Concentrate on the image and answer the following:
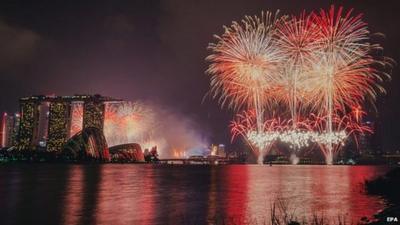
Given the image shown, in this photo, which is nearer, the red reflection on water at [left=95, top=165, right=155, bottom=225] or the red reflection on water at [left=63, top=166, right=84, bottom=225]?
the red reflection on water at [left=63, top=166, right=84, bottom=225]

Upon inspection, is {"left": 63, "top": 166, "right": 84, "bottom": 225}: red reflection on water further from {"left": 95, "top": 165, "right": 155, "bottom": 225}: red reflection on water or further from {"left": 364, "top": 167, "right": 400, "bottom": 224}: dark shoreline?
{"left": 364, "top": 167, "right": 400, "bottom": 224}: dark shoreline

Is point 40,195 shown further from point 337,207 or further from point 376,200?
point 376,200

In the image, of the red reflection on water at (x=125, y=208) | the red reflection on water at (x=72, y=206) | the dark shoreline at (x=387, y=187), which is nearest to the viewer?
the red reflection on water at (x=72, y=206)

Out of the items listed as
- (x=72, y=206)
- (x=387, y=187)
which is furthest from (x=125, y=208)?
(x=387, y=187)

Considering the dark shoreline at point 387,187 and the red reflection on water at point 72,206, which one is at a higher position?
the dark shoreline at point 387,187

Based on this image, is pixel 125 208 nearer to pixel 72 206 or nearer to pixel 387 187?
pixel 72 206

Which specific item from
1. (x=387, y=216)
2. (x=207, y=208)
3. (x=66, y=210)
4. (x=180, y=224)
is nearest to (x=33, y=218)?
(x=66, y=210)

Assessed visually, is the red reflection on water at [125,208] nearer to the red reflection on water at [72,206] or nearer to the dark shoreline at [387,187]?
the red reflection on water at [72,206]

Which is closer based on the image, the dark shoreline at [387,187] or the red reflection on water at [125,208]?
the red reflection on water at [125,208]

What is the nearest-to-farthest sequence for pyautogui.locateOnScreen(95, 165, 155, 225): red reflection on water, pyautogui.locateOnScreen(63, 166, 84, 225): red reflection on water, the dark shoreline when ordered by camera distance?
pyautogui.locateOnScreen(63, 166, 84, 225): red reflection on water < pyautogui.locateOnScreen(95, 165, 155, 225): red reflection on water < the dark shoreline

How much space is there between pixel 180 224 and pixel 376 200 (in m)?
19.9

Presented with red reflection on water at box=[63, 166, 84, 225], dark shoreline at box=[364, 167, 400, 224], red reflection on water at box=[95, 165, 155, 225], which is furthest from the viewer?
dark shoreline at box=[364, 167, 400, 224]

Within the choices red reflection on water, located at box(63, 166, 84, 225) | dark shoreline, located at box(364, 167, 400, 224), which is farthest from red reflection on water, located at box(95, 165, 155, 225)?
dark shoreline, located at box(364, 167, 400, 224)

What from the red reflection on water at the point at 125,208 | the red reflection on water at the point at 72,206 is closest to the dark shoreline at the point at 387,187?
the red reflection on water at the point at 125,208
